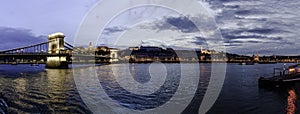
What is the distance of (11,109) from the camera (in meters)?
19.0

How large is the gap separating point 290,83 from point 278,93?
6.93 m

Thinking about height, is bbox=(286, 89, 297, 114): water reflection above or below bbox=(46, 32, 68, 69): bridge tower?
below

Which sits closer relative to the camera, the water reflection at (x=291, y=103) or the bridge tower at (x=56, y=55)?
the water reflection at (x=291, y=103)

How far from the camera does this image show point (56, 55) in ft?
306

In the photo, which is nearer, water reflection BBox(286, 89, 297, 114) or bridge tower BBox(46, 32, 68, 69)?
water reflection BBox(286, 89, 297, 114)

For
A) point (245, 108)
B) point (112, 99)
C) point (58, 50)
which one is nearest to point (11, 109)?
point (112, 99)

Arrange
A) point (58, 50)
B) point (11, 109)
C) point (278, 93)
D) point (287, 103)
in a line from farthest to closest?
1. point (58, 50)
2. point (278, 93)
3. point (287, 103)
4. point (11, 109)

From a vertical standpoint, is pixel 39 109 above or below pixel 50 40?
below

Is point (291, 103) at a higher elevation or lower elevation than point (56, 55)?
lower

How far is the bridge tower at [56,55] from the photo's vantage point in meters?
94.8

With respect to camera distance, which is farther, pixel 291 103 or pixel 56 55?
pixel 56 55

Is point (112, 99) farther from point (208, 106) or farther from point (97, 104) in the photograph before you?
point (208, 106)

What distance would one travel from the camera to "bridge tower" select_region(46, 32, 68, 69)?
9475cm

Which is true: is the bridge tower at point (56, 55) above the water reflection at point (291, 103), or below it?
above
